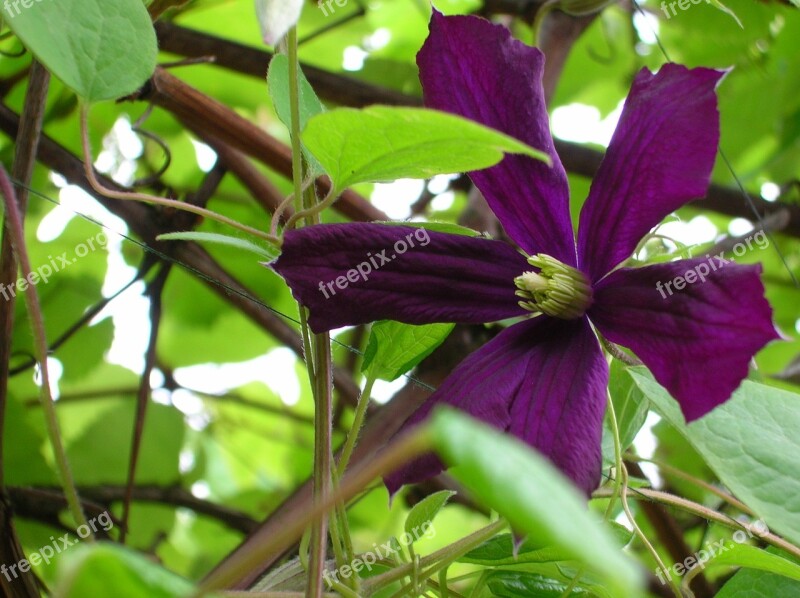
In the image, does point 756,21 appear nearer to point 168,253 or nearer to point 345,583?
point 168,253

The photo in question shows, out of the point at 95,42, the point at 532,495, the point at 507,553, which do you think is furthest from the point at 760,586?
the point at 95,42

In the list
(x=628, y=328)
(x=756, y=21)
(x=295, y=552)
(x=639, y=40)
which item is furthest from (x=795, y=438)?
(x=639, y=40)

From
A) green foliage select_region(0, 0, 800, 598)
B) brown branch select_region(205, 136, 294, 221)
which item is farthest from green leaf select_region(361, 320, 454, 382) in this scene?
brown branch select_region(205, 136, 294, 221)

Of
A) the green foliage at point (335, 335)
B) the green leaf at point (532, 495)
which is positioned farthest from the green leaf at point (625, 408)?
the green leaf at point (532, 495)

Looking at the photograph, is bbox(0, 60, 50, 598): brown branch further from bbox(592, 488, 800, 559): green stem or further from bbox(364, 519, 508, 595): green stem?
bbox(592, 488, 800, 559): green stem

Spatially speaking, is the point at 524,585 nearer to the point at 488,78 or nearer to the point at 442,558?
the point at 442,558
